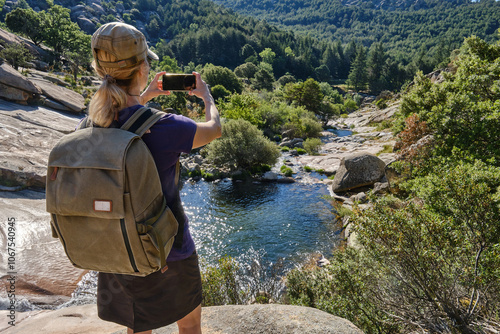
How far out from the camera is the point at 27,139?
1530cm

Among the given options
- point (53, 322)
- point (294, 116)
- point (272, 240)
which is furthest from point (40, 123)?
point (294, 116)

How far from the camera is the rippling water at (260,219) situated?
13.8 meters

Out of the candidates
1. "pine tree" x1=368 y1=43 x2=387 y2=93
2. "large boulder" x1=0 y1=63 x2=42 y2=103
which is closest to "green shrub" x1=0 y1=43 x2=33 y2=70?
"large boulder" x1=0 y1=63 x2=42 y2=103

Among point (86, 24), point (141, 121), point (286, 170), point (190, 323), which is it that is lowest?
point (286, 170)

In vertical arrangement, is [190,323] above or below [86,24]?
below

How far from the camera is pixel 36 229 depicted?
33.9 feet

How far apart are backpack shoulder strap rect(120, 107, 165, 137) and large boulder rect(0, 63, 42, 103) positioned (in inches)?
820

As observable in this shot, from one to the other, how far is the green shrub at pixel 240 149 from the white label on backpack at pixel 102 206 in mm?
22904

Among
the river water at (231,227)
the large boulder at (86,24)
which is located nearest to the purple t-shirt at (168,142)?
the river water at (231,227)

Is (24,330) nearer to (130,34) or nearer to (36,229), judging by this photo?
(130,34)

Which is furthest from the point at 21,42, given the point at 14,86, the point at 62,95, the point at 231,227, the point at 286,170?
the point at 231,227

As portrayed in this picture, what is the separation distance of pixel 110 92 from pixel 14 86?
21100 mm

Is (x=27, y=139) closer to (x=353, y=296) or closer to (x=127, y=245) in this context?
(x=353, y=296)

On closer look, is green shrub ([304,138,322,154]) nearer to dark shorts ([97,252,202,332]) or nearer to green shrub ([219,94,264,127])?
green shrub ([219,94,264,127])
